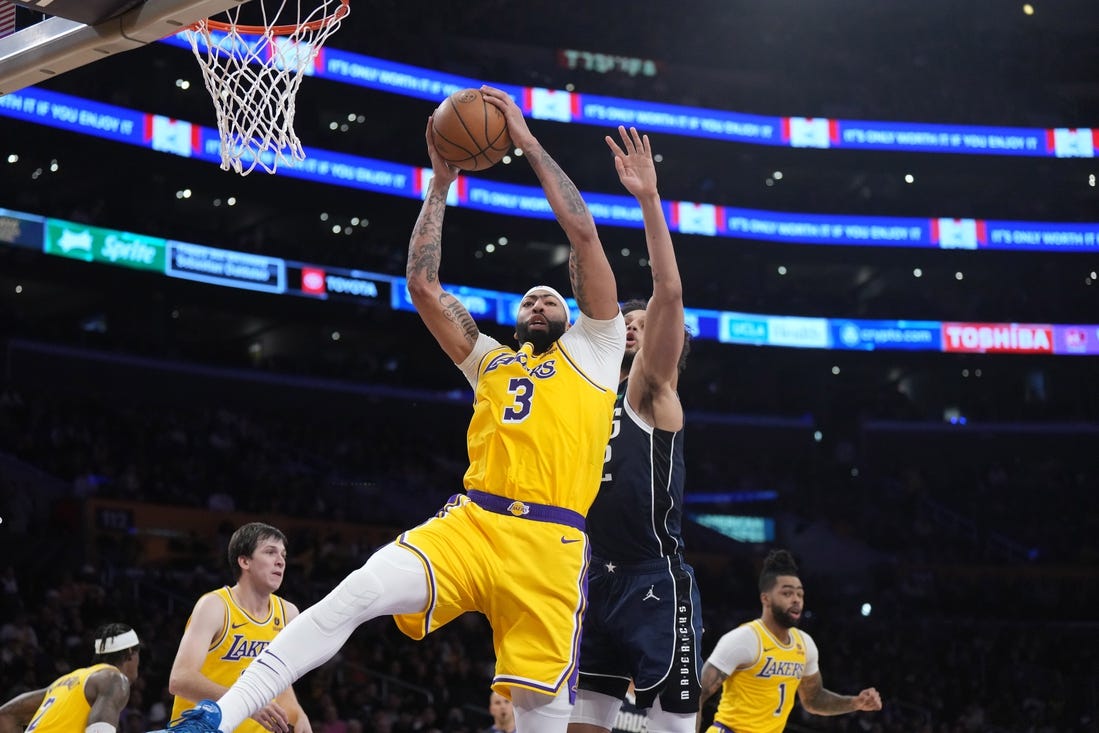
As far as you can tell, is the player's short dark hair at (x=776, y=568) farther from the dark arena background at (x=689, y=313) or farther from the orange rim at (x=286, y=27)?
the dark arena background at (x=689, y=313)

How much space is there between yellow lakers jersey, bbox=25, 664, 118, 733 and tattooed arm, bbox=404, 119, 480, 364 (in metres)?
2.85

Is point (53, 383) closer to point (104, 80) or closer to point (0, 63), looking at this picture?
point (104, 80)

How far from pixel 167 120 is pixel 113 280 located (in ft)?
11.6

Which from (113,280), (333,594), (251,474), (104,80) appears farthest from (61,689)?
(104,80)

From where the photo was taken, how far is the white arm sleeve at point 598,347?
5254 millimetres

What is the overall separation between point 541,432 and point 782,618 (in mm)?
3747

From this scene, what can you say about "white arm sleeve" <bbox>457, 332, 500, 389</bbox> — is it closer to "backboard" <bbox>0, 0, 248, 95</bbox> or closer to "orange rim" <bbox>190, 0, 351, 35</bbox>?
"backboard" <bbox>0, 0, 248, 95</bbox>

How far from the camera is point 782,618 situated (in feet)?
26.8

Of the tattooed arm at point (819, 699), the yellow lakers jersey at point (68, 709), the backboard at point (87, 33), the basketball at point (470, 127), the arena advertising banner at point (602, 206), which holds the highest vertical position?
the arena advertising banner at point (602, 206)

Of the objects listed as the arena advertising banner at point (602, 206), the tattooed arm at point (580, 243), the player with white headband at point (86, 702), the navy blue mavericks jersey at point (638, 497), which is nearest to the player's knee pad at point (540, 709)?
the navy blue mavericks jersey at point (638, 497)

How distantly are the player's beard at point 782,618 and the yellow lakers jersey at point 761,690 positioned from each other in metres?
0.10

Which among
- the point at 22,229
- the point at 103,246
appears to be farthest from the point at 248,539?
the point at 103,246

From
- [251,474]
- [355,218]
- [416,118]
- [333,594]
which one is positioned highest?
[416,118]

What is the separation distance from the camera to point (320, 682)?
14953 mm
